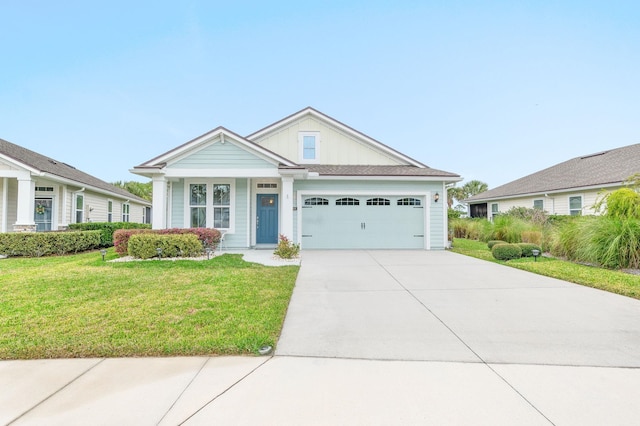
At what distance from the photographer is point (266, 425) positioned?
185cm

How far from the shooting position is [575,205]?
14922 mm

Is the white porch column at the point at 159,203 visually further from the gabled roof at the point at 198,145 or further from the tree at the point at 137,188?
the tree at the point at 137,188

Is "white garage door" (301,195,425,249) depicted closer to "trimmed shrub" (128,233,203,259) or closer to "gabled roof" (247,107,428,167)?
"gabled roof" (247,107,428,167)

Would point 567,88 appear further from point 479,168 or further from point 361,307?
point 361,307

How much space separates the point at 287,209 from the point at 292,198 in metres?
0.75

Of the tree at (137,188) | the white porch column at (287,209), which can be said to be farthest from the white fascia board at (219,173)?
the tree at (137,188)

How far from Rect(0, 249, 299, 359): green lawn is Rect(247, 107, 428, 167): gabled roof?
27.9 feet

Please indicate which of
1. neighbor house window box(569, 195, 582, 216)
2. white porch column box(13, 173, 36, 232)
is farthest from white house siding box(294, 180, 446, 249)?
white porch column box(13, 173, 36, 232)

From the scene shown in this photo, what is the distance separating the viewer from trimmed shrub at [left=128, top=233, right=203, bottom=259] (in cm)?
842

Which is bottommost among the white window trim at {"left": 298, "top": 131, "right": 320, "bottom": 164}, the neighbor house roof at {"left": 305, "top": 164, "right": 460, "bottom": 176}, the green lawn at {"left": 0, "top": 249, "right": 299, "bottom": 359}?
the green lawn at {"left": 0, "top": 249, "right": 299, "bottom": 359}

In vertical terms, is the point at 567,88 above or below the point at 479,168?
above

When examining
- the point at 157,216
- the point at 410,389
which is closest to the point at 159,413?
the point at 410,389

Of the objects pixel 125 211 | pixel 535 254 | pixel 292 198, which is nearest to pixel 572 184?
pixel 535 254

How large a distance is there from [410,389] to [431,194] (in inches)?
423
